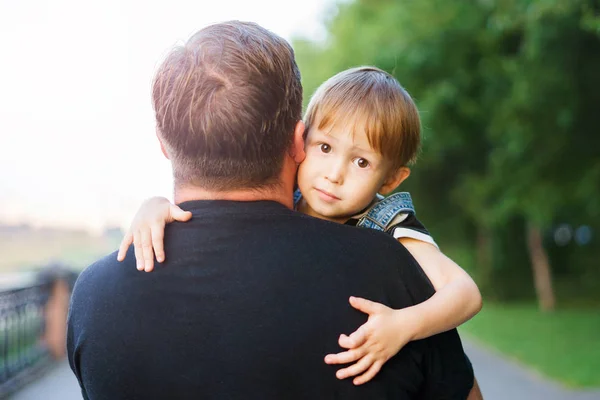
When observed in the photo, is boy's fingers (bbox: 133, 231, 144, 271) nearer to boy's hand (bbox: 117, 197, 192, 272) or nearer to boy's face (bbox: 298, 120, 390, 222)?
boy's hand (bbox: 117, 197, 192, 272)

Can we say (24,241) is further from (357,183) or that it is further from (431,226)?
(357,183)

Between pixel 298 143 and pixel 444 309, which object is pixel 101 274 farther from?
pixel 444 309

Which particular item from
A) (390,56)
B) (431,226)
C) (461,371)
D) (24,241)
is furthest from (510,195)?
(461,371)

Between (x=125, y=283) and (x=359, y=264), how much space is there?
1.93 feet

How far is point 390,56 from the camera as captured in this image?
57.1ft

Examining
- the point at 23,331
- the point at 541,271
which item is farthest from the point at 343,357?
the point at 541,271

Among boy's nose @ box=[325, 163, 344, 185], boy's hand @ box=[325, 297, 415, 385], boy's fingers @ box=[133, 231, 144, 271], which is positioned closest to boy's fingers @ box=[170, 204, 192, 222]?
boy's fingers @ box=[133, 231, 144, 271]

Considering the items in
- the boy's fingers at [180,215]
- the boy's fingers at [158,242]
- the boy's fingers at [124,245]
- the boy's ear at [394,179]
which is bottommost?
the boy's ear at [394,179]

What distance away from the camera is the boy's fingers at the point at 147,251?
2.05 metres

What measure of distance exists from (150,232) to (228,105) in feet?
1.27

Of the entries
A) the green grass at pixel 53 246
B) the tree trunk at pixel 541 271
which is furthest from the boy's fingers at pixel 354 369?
the tree trunk at pixel 541 271

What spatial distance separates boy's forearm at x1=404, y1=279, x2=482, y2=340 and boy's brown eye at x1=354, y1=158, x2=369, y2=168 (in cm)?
62

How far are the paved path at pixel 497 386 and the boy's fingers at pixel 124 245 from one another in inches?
340

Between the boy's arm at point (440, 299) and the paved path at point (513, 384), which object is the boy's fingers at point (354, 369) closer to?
the boy's arm at point (440, 299)
